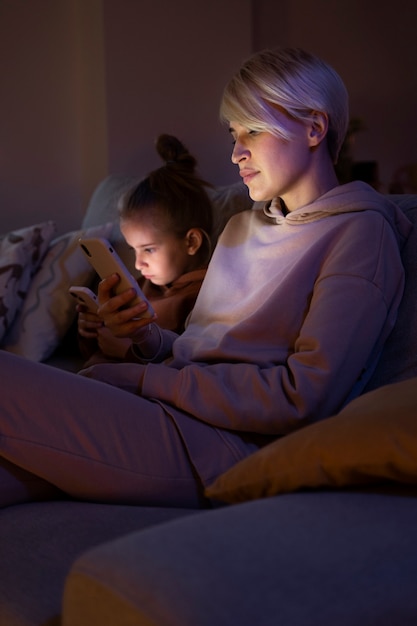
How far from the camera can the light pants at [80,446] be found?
125 cm

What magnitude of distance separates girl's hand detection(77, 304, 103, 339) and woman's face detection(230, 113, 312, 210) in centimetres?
53

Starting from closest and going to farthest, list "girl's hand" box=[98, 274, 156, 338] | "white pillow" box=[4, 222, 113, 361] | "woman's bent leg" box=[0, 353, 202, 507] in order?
1. "woman's bent leg" box=[0, 353, 202, 507]
2. "girl's hand" box=[98, 274, 156, 338]
3. "white pillow" box=[4, 222, 113, 361]

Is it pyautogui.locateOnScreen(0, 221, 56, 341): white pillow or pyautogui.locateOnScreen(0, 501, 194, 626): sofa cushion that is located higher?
pyautogui.locateOnScreen(0, 501, 194, 626): sofa cushion

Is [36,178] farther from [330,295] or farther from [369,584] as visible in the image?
[369,584]

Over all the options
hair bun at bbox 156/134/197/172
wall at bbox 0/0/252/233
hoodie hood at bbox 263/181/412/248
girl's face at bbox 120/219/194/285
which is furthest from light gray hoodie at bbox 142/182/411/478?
wall at bbox 0/0/252/233

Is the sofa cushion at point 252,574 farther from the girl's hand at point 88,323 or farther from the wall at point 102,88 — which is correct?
the wall at point 102,88

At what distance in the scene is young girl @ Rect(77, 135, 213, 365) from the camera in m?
2.07

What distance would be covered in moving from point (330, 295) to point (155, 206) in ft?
2.74

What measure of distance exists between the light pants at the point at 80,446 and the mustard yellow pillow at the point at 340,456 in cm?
31

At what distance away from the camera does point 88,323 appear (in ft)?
6.36

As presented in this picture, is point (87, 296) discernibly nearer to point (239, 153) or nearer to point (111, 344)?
point (111, 344)

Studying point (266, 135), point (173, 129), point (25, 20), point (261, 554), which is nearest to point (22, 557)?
point (261, 554)

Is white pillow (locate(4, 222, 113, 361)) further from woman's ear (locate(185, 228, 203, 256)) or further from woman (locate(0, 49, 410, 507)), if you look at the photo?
woman (locate(0, 49, 410, 507))

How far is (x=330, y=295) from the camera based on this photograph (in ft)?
4.39
